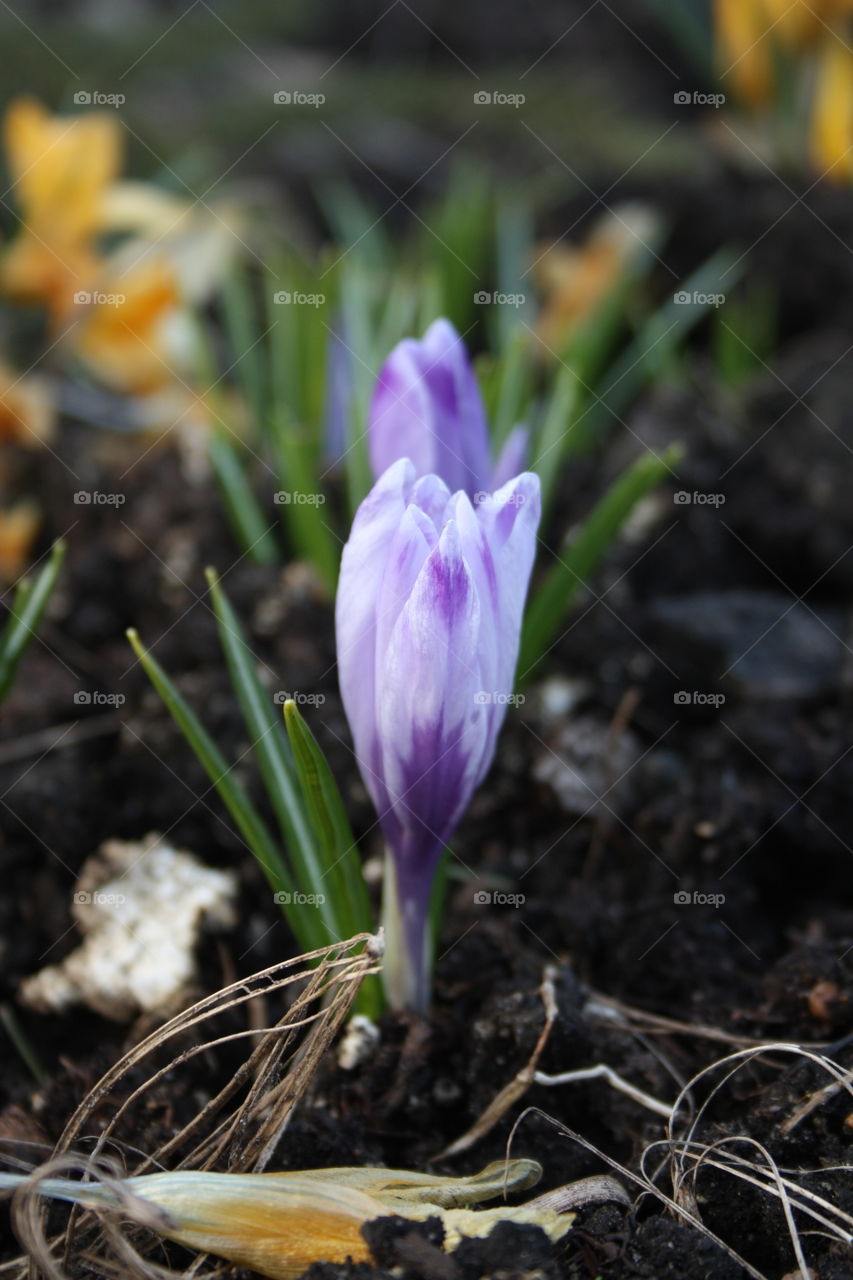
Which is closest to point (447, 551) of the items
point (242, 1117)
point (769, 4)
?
point (242, 1117)

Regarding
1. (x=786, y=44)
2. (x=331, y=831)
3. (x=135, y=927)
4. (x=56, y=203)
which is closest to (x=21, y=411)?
(x=56, y=203)

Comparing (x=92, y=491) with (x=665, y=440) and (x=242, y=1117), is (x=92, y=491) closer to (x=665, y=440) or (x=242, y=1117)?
(x=665, y=440)

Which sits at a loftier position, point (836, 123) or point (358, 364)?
point (836, 123)

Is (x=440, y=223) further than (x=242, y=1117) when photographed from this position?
Yes

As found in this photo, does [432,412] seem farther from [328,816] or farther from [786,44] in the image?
[786,44]

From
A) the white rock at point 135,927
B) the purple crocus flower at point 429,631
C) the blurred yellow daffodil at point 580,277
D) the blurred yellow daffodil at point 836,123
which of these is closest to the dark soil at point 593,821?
the white rock at point 135,927

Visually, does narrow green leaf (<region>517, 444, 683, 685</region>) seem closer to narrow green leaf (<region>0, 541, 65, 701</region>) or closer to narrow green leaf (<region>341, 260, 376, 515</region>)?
narrow green leaf (<region>341, 260, 376, 515</region>)

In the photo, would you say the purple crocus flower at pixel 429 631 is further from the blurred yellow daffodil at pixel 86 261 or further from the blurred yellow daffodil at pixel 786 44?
the blurred yellow daffodil at pixel 786 44
